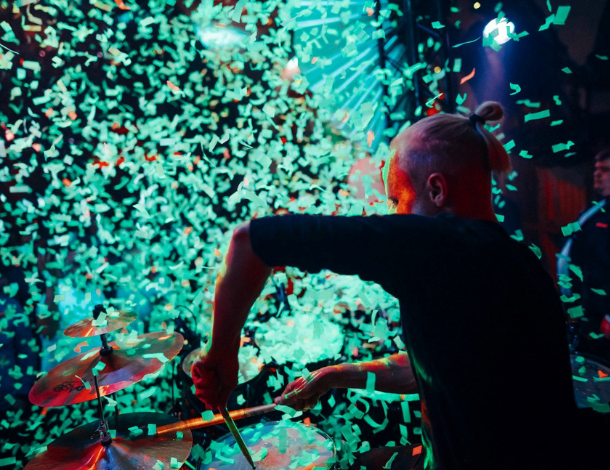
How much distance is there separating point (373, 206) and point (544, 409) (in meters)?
3.97

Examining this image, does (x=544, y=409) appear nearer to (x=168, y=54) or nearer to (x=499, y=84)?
(x=499, y=84)

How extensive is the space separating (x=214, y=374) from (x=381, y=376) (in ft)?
2.80

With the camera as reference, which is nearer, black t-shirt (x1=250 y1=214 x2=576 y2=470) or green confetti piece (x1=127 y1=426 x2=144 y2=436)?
black t-shirt (x1=250 y1=214 x2=576 y2=470)

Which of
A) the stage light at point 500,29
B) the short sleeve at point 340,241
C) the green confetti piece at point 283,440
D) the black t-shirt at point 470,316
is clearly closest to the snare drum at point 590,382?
the black t-shirt at point 470,316

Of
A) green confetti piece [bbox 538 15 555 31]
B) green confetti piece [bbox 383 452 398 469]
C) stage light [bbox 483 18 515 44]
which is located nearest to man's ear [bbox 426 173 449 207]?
green confetti piece [bbox 383 452 398 469]

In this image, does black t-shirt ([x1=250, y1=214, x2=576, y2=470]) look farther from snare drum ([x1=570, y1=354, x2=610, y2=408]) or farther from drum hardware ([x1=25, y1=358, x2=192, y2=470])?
drum hardware ([x1=25, y1=358, x2=192, y2=470])

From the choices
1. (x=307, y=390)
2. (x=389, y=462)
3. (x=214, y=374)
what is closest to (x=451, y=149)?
(x=214, y=374)

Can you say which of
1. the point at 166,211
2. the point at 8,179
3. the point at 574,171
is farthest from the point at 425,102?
the point at 8,179

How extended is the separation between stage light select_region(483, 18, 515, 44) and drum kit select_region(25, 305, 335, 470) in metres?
4.23

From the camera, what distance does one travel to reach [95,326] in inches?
74.2

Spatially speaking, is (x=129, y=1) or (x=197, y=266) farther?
(x=197, y=266)

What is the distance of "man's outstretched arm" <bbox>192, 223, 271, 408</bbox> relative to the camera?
2.50 ft

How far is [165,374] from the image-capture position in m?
3.93

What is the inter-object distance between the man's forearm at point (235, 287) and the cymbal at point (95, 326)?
1300 millimetres
